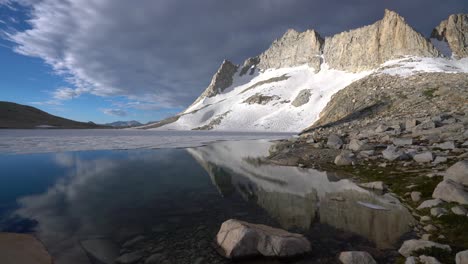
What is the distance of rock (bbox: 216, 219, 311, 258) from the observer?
30.8 feet

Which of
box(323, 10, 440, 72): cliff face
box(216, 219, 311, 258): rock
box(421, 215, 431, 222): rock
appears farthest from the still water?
box(323, 10, 440, 72): cliff face

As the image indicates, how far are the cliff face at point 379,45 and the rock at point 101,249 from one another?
15590 cm

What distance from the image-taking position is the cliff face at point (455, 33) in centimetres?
13585

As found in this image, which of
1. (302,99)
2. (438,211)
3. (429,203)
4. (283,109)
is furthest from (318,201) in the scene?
(283,109)

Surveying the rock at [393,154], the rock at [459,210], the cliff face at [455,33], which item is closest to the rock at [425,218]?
the rock at [459,210]

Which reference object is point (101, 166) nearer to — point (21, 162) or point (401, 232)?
point (21, 162)

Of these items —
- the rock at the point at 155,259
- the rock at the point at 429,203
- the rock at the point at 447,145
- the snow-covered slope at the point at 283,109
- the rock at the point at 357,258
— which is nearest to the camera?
the rock at the point at 357,258

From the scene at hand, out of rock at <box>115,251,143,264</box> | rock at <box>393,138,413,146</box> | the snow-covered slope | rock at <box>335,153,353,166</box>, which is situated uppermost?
the snow-covered slope

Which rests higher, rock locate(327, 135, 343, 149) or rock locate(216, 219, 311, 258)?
rock locate(327, 135, 343, 149)

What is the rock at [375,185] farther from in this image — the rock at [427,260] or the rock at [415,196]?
the rock at [427,260]

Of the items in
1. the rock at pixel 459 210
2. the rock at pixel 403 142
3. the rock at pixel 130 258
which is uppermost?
the rock at pixel 403 142

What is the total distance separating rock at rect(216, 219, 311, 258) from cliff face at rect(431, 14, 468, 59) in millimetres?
167288

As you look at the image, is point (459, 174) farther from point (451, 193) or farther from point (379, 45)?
point (379, 45)

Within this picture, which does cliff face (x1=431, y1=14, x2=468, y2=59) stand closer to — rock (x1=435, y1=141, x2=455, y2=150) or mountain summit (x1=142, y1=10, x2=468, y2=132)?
mountain summit (x1=142, y1=10, x2=468, y2=132)
